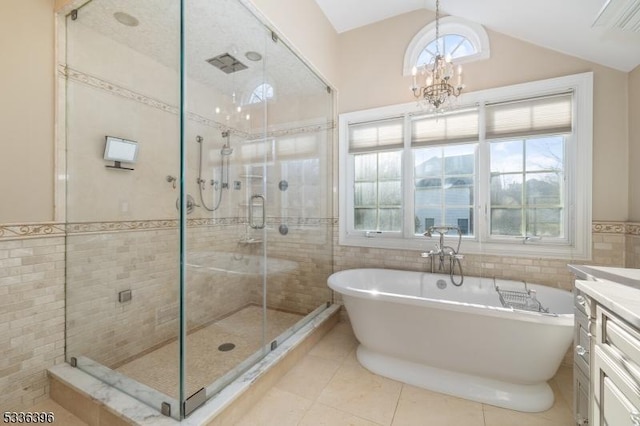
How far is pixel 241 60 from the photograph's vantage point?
2.57m

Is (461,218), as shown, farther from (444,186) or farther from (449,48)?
(449,48)

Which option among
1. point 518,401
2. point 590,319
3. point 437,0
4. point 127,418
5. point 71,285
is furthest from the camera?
point 437,0

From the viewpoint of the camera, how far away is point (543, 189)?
233 centimetres

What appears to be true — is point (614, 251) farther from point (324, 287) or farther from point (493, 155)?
point (324, 287)

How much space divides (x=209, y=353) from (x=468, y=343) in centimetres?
190

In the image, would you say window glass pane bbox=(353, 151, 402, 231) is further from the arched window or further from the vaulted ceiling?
the vaulted ceiling

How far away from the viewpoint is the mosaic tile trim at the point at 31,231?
61.0 inches

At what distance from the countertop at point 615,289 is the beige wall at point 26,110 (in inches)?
115

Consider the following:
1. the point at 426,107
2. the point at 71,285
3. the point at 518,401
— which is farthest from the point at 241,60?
the point at 518,401

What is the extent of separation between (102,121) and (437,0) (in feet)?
9.81

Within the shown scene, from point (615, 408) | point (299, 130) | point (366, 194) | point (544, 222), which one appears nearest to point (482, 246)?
point (544, 222)

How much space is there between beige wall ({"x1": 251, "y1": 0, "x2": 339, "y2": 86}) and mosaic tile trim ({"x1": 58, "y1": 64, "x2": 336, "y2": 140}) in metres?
0.59

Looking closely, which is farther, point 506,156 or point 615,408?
point 506,156

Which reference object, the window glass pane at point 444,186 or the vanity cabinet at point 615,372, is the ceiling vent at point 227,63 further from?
the vanity cabinet at point 615,372
